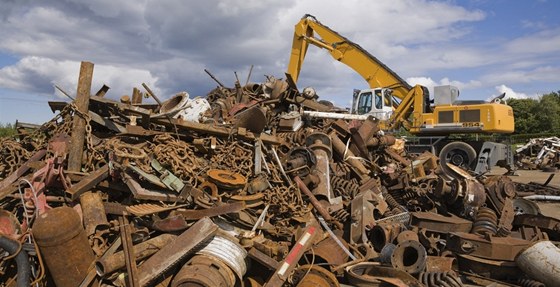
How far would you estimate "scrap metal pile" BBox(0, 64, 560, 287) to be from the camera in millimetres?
3797

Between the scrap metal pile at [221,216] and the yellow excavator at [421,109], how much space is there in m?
6.56

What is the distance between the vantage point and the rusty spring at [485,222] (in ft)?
17.1

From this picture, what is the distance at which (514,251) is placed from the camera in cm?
451

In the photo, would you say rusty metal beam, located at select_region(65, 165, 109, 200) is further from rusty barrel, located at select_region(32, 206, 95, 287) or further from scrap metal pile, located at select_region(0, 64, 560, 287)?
rusty barrel, located at select_region(32, 206, 95, 287)

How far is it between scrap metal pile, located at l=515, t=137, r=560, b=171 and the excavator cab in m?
7.68

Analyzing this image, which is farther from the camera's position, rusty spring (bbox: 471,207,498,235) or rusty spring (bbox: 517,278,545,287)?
rusty spring (bbox: 471,207,498,235)

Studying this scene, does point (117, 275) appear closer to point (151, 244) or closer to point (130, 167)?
point (151, 244)

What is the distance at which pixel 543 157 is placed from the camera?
55.8ft

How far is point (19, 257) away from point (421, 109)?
12.1m

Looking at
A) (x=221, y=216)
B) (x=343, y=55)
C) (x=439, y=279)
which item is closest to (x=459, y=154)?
(x=343, y=55)

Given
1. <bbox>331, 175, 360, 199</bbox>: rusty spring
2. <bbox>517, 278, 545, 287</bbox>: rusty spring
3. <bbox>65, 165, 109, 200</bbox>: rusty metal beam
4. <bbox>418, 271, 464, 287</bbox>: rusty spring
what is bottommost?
<bbox>517, 278, 545, 287</bbox>: rusty spring

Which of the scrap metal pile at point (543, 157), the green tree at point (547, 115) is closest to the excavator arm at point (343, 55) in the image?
the scrap metal pile at point (543, 157)

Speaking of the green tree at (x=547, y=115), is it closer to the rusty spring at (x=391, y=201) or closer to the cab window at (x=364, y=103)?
the cab window at (x=364, y=103)

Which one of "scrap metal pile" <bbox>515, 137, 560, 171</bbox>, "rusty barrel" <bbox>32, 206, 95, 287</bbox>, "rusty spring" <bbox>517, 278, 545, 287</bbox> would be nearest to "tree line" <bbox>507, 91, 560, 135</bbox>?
"scrap metal pile" <bbox>515, 137, 560, 171</bbox>
